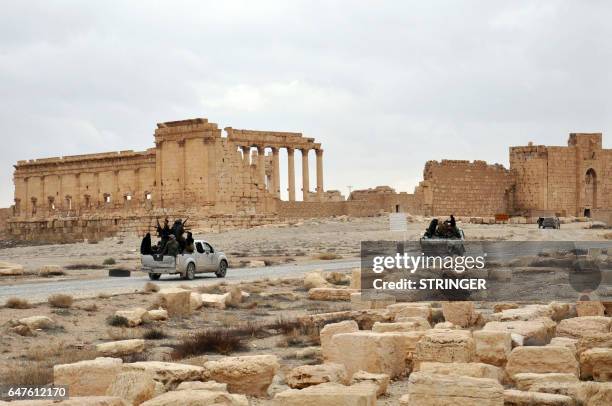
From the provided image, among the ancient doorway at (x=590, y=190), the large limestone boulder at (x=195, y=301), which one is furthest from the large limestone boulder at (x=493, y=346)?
the ancient doorway at (x=590, y=190)

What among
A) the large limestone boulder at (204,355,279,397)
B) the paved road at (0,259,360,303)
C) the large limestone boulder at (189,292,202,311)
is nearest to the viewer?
the large limestone boulder at (204,355,279,397)

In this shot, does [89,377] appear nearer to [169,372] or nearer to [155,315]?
[169,372]

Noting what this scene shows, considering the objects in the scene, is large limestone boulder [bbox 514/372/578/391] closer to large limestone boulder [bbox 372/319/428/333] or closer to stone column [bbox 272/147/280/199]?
large limestone boulder [bbox 372/319/428/333]

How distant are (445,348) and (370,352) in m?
0.87

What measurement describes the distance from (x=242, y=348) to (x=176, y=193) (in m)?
42.6

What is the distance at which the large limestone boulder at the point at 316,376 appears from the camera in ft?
29.6

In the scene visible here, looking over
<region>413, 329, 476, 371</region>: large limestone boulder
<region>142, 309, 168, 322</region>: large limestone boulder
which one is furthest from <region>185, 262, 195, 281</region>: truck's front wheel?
<region>413, 329, 476, 371</region>: large limestone boulder

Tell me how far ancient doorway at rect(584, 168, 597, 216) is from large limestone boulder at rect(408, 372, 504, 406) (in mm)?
60415

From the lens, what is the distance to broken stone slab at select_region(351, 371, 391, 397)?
29.9 feet

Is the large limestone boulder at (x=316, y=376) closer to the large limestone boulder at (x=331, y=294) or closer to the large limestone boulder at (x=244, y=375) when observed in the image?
the large limestone boulder at (x=244, y=375)

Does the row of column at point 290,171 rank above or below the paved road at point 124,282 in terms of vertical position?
above

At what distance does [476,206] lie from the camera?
207ft

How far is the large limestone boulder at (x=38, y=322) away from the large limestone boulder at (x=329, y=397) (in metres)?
7.66

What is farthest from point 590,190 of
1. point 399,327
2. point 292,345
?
point 399,327
